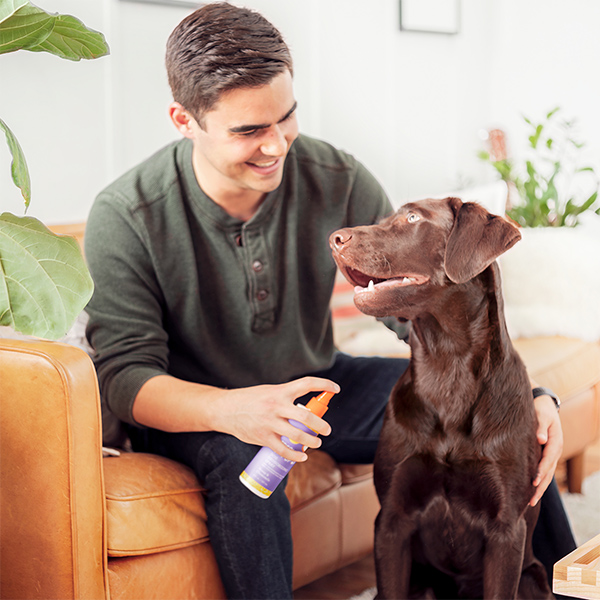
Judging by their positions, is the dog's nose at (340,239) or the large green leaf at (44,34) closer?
the large green leaf at (44,34)

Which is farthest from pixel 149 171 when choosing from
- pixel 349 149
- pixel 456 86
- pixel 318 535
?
pixel 456 86

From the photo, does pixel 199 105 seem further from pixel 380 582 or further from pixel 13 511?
pixel 380 582

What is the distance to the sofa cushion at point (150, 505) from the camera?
4.39 feet

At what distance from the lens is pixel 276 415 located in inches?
48.2

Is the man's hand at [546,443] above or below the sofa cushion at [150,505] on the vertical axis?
above

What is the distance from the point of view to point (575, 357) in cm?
Result: 246

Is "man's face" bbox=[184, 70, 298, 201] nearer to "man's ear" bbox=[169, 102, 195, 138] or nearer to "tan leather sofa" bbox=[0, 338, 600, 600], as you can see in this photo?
"man's ear" bbox=[169, 102, 195, 138]

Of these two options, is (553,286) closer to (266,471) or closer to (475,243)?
(475,243)

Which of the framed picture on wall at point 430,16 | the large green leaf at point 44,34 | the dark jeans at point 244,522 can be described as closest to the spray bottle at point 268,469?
the dark jeans at point 244,522

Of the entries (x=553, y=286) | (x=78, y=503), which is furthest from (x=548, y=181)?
(x=78, y=503)

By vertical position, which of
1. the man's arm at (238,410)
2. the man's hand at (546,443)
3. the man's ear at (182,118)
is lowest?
the man's hand at (546,443)

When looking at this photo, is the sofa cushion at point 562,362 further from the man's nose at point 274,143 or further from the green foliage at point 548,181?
the man's nose at point 274,143

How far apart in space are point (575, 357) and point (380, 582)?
135cm

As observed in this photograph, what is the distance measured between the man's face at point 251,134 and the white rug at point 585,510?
1.07 meters
